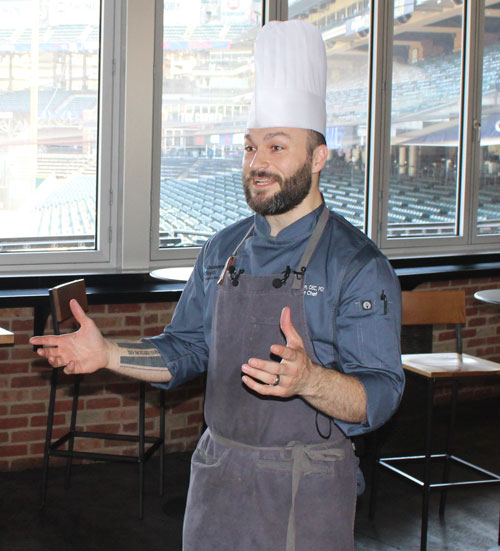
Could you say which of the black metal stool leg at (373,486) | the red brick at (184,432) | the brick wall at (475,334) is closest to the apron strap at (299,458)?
the black metal stool leg at (373,486)

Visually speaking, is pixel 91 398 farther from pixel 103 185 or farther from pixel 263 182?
pixel 263 182

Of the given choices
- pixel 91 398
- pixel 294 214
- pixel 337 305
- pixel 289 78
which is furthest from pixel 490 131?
pixel 337 305

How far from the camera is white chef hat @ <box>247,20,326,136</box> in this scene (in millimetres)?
1817

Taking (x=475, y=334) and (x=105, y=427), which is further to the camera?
(x=475, y=334)

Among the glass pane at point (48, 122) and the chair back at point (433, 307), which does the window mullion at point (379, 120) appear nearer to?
the chair back at point (433, 307)

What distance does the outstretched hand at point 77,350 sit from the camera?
67.2 inches

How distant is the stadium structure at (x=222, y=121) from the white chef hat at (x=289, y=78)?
269 cm

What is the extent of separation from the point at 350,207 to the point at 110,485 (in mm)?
2415

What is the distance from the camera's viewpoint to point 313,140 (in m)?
1.83

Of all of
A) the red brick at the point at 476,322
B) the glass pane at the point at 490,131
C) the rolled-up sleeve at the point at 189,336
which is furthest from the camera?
the glass pane at the point at 490,131

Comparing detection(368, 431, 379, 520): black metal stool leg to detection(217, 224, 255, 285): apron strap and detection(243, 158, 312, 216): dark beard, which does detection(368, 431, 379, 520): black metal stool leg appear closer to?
detection(217, 224, 255, 285): apron strap

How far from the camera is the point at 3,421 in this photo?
408 cm

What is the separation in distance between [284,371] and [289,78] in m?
0.75

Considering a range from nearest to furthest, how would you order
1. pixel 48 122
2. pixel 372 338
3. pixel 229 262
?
pixel 372 338, pixel 229 262, pixel 48 122
